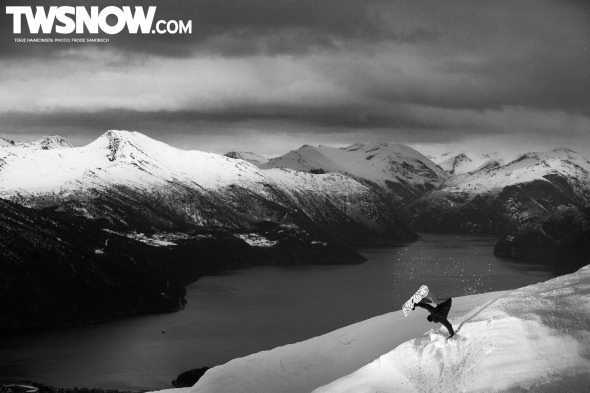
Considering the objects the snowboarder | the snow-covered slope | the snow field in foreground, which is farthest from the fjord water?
the snowboarder

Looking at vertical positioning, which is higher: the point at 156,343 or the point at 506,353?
the point at 506,353

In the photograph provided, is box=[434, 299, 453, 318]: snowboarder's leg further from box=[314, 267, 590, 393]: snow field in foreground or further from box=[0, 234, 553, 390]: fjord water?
box=[0, 234, 553, 390]: fjord water

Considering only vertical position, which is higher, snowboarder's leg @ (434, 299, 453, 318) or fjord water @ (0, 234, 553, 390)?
Answer: snowboarder's leg @ (434, 299, 453, 318)

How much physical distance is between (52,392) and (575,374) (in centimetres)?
8648

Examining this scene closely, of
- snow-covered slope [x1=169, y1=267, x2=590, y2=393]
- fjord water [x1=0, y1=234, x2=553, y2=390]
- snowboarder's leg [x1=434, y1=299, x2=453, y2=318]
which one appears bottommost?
fjord water [x1=0, y1=234, x2=553, y2=390]

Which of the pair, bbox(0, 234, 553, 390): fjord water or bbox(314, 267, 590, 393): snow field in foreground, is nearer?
bbox(314, 267, 590, 393): snow field in foreground

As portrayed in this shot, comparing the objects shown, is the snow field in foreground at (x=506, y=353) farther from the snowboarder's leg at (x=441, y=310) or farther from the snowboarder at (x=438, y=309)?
the snowboarder's leg at (x=441, y=310)

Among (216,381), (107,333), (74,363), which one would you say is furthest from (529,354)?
(107,333)

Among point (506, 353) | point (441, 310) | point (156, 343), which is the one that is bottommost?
point (156, 343)

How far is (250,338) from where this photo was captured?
156 m

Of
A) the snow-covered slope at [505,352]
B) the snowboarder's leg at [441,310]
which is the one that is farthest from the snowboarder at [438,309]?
the snow-covered slope at [505,352]

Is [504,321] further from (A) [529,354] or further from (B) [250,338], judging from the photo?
(B) [250,338]

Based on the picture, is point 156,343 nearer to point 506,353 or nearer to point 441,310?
point 441,310

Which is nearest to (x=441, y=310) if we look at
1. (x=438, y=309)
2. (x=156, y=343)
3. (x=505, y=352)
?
(x=438, y=309)
